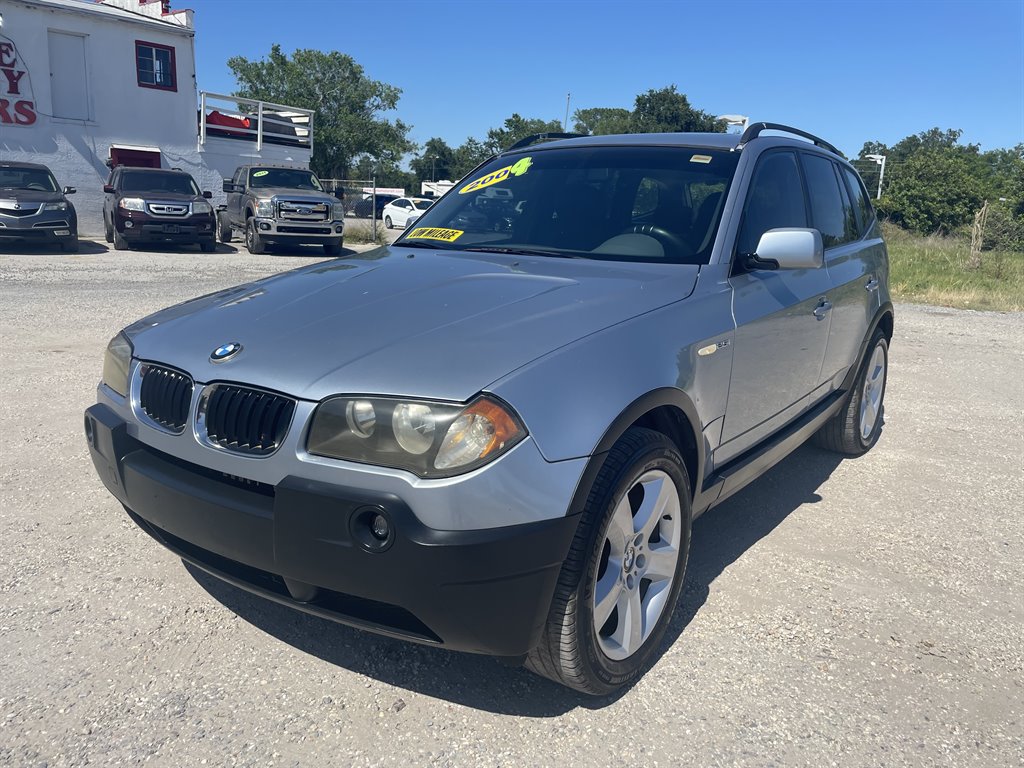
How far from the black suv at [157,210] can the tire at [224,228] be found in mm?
2096

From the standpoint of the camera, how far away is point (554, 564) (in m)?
2.11

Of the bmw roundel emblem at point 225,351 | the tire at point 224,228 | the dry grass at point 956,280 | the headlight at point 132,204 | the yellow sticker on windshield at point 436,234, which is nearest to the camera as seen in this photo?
the bmw roundel emblem at point 225,351

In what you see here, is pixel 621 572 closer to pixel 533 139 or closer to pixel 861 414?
pixel 533 139

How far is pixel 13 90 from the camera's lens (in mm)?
20781

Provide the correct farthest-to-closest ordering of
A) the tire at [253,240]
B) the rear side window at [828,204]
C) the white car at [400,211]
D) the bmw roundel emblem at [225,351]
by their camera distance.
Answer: the white car at [400,211] < the tire at [253,240] < the rear side window at [828,204] < the bmw roundel emblem at [225,351]

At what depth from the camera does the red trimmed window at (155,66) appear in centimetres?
2312

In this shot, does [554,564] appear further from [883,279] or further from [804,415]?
[883,279]

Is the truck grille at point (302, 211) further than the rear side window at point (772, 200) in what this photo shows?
Yes

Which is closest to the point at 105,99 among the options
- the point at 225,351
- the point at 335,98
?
the point at 225,351

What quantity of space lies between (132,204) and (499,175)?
14.0m

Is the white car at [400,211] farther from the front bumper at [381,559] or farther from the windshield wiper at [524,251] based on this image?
the front bumper at [381,559]

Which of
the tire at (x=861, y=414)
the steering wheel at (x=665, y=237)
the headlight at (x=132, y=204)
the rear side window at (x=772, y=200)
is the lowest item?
the tire at (x=861, y=414)

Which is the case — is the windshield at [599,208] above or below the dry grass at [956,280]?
above

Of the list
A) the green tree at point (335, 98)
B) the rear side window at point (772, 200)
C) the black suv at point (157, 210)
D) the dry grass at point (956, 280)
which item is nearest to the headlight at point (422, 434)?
the rear side window at point (772, 200)
